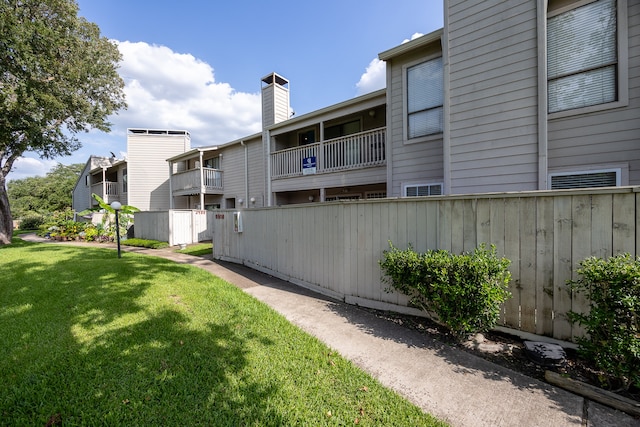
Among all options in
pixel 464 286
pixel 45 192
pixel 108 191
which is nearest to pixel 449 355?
pixel 464 286

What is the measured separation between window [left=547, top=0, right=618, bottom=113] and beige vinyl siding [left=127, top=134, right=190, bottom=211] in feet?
76.4

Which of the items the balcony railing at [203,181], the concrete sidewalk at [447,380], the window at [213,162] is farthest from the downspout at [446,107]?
the window at [213,162]

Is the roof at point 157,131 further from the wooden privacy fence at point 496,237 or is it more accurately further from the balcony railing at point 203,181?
the wooden privacy fence at point 496,237

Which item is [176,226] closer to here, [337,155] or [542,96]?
[337,155]

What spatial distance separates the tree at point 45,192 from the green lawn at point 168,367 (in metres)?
45.6

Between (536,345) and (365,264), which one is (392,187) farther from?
(536,345)

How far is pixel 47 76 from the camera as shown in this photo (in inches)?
467

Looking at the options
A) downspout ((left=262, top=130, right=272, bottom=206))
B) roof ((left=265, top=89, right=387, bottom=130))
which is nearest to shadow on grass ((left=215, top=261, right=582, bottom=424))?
roof ((left=265, top=89, right=387, bottom=130))

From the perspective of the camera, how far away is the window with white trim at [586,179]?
4.56 m

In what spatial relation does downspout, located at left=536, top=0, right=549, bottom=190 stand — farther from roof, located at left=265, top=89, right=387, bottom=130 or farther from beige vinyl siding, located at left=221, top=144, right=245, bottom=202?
beige vinyl siding, located at left=221, top=144, right=245, bottom=202

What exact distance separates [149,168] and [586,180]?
25.0 meters

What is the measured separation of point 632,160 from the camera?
14.5 ft

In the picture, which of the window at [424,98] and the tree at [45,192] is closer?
the window at [424,98]

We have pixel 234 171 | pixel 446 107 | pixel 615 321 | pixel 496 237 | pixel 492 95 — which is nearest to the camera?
pixel 615 321
